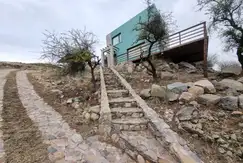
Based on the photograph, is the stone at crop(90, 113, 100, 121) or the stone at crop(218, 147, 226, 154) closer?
the stone at crop(218, 147, 226, 154)

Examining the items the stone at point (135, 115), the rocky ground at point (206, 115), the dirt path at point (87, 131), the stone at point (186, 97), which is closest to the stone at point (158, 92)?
the rocky ground at point (206, 115)

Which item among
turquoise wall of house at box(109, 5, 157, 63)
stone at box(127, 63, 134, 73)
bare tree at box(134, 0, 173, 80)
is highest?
turquoise wall of house at box(109, 5, 157, 63)

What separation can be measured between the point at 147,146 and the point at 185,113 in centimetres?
134

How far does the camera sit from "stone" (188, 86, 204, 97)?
4.55 meters

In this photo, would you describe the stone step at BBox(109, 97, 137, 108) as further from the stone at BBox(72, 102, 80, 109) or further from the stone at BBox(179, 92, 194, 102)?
the stone at BBox(179, 92, 194, 102)

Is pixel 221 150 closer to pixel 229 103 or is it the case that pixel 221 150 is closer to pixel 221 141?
pixel 221 141

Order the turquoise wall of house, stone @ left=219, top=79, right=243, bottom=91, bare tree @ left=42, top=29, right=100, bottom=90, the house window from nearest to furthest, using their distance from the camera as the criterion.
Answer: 1. stone @ left=219, top=79, right=243, bottom=91
2. bare tree @ left=42, top=29, right=100, bottom=90
3. the turquoise wall of house
4. the house window

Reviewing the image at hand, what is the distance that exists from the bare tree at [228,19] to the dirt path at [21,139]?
30.3 ft

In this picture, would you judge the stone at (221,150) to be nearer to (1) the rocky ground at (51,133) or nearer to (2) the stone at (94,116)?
(1) the rocky ground at (51,133)

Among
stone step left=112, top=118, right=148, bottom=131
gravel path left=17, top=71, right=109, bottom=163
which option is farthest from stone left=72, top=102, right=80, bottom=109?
stone step left=112, top=118, right=148, bottom=131

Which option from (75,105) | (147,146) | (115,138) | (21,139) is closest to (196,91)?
(147,146)

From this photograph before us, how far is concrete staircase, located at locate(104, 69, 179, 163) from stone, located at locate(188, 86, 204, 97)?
161cm

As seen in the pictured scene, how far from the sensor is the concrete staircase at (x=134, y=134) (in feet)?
8.57

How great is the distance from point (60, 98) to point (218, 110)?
187 inches
